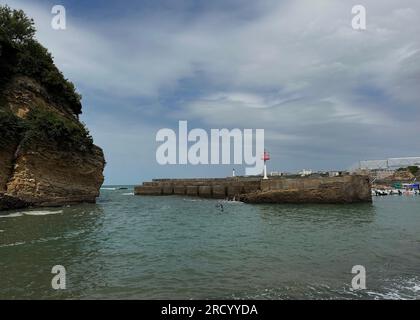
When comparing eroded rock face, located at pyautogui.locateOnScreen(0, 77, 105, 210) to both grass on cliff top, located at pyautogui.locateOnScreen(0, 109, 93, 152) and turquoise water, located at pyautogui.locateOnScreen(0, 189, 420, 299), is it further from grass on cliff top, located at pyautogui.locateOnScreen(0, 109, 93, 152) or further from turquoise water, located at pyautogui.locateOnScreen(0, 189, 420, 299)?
turquoise water, located at pyautogui.locateOnScreen(0, 189, 420, 299)

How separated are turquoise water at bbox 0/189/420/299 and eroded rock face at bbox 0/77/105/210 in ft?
36.6

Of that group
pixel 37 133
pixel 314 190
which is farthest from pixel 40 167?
pixel 314 190

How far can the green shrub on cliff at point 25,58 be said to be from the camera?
33000 mm

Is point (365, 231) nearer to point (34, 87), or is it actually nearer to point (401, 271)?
point (401, 271)

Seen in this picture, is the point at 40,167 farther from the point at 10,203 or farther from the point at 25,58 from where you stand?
the point at 25,58

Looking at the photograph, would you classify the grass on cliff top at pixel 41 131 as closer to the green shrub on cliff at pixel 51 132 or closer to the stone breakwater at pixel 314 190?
the green shrub on cliff at pixel 51 132

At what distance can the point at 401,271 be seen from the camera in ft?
32.7

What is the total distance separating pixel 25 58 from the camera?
34.4 meters

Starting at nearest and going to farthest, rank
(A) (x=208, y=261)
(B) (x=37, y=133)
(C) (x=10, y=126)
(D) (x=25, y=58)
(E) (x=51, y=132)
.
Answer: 1. (A) (x=208, y=261)
2. (C) (x=10, y=126)
3. (B) (x=37, y=133)
4. (E) (x=51, y=132)
5. (D) (x=25, y=58)

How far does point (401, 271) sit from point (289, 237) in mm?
5948

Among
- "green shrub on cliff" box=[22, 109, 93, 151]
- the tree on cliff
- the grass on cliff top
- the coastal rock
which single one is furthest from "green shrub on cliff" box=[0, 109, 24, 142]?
the tree on cliff

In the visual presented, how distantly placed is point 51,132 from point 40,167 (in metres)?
3.35

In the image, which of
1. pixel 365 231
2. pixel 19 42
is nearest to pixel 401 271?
pixel 365 231
